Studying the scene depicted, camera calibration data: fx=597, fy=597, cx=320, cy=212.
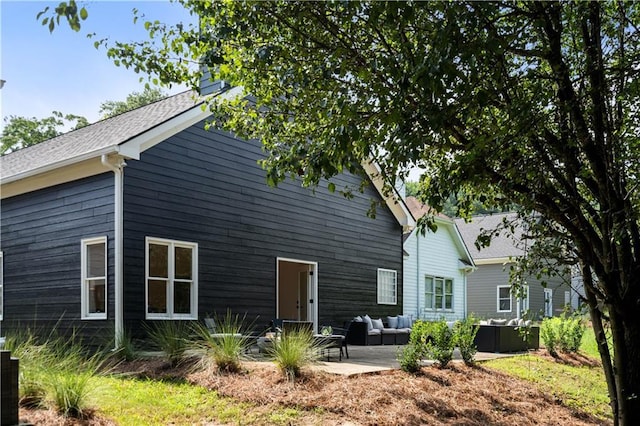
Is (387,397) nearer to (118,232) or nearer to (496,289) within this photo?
(118,232)

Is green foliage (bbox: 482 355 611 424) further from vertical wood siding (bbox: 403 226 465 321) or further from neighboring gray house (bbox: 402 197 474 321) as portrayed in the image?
neighboring gray house (bbox: 402 197 474 321)

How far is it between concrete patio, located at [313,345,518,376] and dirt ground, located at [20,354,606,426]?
400 mm

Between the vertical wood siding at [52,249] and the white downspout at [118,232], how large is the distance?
0.17 m

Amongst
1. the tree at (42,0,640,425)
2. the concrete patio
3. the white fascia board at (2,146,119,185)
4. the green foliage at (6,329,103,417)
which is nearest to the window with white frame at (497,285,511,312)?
the concrete patio

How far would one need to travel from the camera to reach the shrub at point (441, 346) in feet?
32.8

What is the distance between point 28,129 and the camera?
33281 mm

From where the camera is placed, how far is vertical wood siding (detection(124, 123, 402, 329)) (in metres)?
11.5

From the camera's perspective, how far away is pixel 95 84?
38.9 ft

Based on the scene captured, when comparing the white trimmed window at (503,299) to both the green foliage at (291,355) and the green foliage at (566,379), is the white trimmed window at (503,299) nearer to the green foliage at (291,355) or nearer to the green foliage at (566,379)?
the green foliage at (566,379)

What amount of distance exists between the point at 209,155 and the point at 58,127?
83.2ft

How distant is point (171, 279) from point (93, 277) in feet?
4.82

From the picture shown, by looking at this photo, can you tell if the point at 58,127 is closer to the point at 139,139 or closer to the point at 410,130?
the point at 139,139

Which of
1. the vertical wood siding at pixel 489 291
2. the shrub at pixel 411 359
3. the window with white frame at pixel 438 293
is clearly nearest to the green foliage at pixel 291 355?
the shrub at pixel 411 359

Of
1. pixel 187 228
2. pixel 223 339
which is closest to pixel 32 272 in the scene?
pixel 187 228
